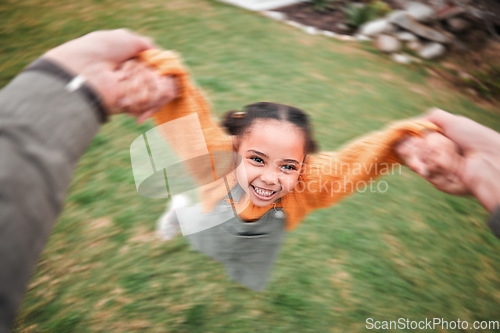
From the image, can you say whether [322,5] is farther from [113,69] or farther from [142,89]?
[113,69]

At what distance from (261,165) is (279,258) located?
1401 mm

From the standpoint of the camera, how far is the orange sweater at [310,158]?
1264mm

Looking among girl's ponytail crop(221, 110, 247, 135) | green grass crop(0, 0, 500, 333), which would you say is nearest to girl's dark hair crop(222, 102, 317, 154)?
girl's ponytail crop(221, 110, 247, 135)

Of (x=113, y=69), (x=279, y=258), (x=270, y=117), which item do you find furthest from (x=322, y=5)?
(x=113, y=69)

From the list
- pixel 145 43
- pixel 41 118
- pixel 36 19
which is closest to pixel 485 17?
pixel 36 19

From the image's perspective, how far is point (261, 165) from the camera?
1324mm

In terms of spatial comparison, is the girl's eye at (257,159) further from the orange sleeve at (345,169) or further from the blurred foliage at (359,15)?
the blurred foliage at (359,15)

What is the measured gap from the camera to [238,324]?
7.13 ft

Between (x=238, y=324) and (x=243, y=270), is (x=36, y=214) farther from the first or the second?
(x=238, y=324)

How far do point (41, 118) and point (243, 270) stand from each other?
1.45 metres

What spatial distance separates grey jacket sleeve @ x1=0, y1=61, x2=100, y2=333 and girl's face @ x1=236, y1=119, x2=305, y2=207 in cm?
67

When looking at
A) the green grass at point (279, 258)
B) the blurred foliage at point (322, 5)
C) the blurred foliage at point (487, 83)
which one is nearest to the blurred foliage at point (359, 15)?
the blurred foliage at point (322, 5)

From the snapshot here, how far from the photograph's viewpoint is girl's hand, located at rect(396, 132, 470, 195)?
111 cm

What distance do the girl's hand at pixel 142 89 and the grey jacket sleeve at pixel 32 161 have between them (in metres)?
0.21
